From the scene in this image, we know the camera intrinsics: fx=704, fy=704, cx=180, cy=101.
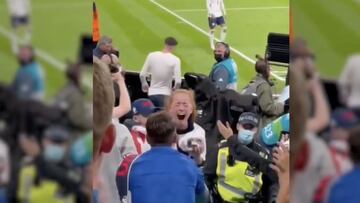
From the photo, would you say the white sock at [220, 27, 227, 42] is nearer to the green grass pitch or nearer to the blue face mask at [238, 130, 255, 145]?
the blue face mask at [238, 130, 255, 145]

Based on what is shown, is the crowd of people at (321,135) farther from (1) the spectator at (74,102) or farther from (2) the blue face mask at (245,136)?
(2) the blue face mask at (245,136)

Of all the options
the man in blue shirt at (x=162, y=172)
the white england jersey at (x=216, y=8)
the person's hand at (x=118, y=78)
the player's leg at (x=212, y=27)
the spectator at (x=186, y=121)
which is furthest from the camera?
the player's leg at (x=212, y=27)

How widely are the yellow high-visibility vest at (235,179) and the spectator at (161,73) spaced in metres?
0.47

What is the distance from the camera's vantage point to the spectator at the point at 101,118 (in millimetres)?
1104

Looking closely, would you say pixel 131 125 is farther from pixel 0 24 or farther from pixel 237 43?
pixel 0 24

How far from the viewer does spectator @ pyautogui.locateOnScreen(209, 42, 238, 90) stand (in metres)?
3.64

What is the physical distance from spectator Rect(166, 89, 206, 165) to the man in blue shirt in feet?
1.11

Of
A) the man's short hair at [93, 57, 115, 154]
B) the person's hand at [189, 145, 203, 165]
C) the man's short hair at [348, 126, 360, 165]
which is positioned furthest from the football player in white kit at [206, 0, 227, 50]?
the man's short hair at [348, 126, 360, 165]

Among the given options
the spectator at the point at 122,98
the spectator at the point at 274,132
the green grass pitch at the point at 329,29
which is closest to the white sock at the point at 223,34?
the spectator at the point at 274,132

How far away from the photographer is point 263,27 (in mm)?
4160

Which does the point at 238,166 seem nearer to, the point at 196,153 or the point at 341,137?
the point at 196,153

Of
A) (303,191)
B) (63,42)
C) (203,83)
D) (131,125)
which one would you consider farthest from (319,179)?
(203,83)

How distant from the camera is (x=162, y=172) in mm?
2613

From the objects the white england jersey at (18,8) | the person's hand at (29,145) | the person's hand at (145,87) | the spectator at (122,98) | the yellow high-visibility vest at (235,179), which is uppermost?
the white england jersey at (18,8)
